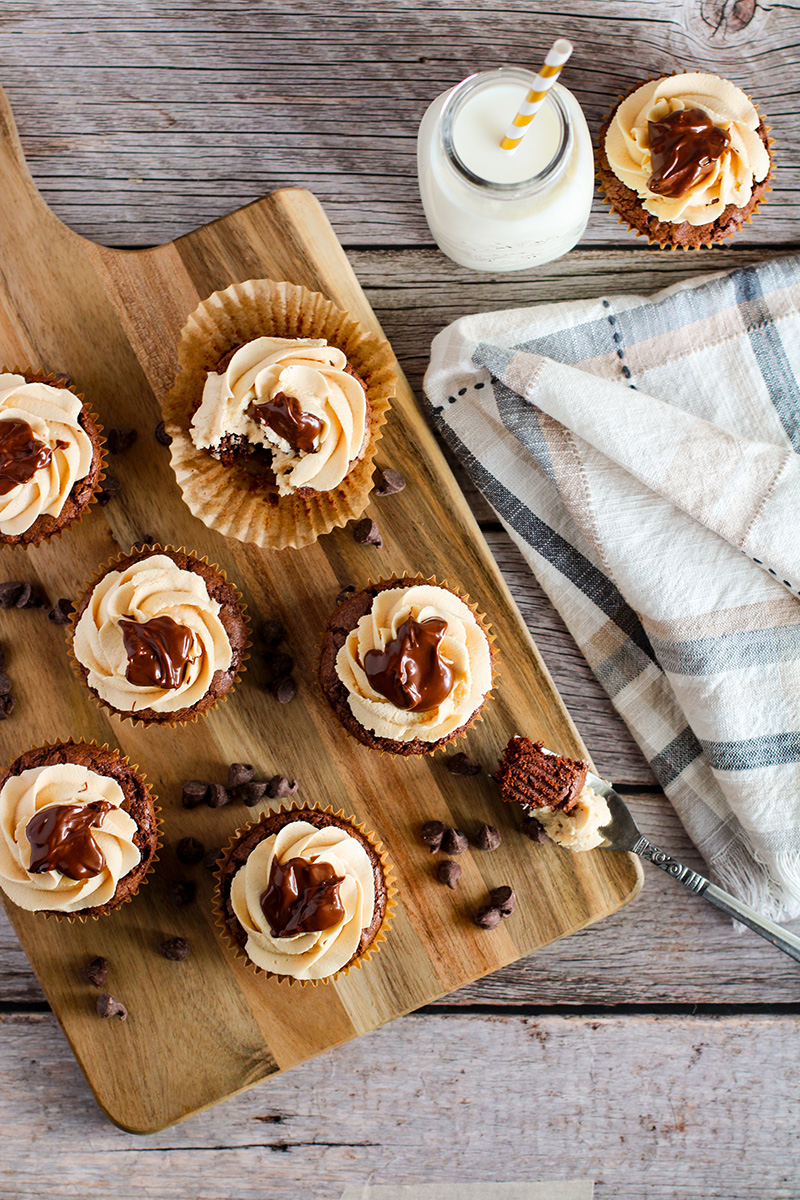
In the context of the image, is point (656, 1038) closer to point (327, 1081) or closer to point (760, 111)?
point (327, 1081)

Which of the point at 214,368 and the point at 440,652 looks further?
the point at 214,368

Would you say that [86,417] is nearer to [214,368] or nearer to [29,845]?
[214,368]

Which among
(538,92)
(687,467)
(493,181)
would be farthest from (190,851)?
(538,92)

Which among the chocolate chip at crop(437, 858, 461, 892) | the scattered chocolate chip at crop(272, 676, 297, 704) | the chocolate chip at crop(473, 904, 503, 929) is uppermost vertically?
the scattered chocolate chip at crop(272, 676, 297, 704)

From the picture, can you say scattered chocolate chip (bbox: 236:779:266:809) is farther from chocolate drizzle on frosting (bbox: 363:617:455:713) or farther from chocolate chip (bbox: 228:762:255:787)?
chocolate drizzle on frosting (bbox: 363:617:455:713)

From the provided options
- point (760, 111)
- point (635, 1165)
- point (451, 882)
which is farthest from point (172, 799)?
point (760, 111)

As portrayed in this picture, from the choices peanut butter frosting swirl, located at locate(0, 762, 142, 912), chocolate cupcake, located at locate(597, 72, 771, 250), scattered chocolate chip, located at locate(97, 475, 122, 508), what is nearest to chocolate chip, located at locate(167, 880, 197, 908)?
peanut butter frosting swirl, located at locate(0, 762, 142, 912)
